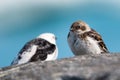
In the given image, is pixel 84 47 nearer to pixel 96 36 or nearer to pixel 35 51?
pixel 96 36

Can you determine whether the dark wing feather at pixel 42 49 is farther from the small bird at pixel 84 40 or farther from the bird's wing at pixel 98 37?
the bird's wing at pixel 98 37

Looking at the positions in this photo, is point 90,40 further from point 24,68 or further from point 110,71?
point 110,71

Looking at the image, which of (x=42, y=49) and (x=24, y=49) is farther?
(x=42, y=49)

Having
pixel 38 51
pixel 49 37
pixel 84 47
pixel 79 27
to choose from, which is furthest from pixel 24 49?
pixel 79 27

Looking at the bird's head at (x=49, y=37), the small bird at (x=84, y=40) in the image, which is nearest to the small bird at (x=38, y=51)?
the bird's head at (x=49, y=37)

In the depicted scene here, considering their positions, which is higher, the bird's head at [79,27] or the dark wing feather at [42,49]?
the bird's head at [79,27]

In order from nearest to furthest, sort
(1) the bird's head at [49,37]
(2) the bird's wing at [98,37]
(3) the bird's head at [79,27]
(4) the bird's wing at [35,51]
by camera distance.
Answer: (4) the bird's wing at [35,51] < (3) the bird's head at [79,27] < (2) the bird's wing at [98,37] < (1) the bird's head at [49,37]

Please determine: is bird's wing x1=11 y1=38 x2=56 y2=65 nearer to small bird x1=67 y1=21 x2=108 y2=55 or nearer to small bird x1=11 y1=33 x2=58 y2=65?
small bird x1=11 y1=33 x2=58 y2=65

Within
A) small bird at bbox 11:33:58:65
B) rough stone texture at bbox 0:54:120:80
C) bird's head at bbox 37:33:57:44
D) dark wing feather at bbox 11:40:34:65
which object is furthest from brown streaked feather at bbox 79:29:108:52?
rough stone texture at bbox 0:54:120:80
